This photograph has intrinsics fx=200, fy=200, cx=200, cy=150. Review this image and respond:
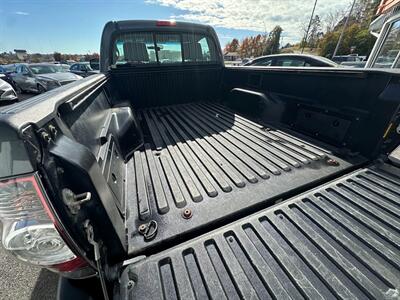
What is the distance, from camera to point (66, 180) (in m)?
0.82

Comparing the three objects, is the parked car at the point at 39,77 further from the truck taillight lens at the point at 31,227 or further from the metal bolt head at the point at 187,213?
the truck taillight lens at the point at 31,227

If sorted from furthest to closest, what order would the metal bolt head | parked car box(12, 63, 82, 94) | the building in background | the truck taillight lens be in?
the building in background, parked car box(12, 63, 82, 94), the metal bolt head, the truck taillight lens

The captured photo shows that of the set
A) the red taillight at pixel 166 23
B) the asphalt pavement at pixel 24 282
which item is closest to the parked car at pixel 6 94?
the red taillight at pixel 166 23

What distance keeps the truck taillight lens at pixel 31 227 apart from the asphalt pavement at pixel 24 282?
1.29m

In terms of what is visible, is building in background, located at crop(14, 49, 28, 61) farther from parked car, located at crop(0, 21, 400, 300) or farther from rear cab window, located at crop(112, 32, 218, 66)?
parked car, located at crop(0, 21, 400, 300)

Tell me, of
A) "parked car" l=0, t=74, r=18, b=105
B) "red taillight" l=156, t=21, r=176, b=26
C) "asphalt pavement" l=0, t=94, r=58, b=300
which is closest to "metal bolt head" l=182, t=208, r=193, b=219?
"asphalt pavement" l=0, t=94, r=58, b=300

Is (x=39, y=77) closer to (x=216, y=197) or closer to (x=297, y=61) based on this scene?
(x=297, y=61)

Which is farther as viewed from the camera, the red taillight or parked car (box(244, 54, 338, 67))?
parked car (box(244, 54, 338, 67))

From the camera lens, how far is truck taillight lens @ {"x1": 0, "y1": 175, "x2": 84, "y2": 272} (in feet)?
2.25

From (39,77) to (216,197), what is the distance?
38.6 feet

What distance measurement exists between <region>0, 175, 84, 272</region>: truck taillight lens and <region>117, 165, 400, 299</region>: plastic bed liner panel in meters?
0.35

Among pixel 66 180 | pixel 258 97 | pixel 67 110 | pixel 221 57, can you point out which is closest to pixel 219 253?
pixel 66 180

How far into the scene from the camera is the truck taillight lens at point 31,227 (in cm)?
69

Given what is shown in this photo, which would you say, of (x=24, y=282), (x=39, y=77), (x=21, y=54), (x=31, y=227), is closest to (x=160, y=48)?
(x=31, y=227)
